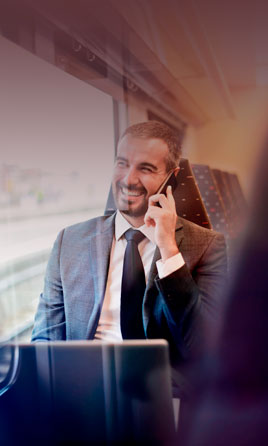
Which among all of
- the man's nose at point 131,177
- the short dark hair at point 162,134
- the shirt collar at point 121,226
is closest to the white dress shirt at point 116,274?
the shirt collar at point 121,226

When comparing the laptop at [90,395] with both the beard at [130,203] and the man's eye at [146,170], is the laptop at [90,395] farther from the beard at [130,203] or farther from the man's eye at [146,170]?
the man's eye at [146,170]

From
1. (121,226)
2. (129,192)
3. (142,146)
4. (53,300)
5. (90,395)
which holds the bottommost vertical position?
(90,395)

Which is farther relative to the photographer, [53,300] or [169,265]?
[53,300]

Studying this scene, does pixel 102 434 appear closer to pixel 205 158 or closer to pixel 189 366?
pixel 189 366

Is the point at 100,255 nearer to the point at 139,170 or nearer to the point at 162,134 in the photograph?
the point at 139,170

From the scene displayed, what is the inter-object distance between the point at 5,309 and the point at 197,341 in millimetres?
628

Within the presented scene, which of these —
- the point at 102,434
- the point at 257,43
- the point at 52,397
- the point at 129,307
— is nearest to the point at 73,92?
the point at 257,43

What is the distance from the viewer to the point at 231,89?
114 cm

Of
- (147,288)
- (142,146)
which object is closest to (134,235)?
(147,288)

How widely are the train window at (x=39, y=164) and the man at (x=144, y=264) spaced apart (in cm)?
5

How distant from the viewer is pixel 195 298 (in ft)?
3.81

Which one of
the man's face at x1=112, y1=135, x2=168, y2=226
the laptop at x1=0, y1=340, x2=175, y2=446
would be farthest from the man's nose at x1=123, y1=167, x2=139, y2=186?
the laptop at x1=0, y1=340, x2=175, y2=446

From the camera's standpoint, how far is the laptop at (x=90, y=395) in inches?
46.8

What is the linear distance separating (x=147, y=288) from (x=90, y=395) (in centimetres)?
37
